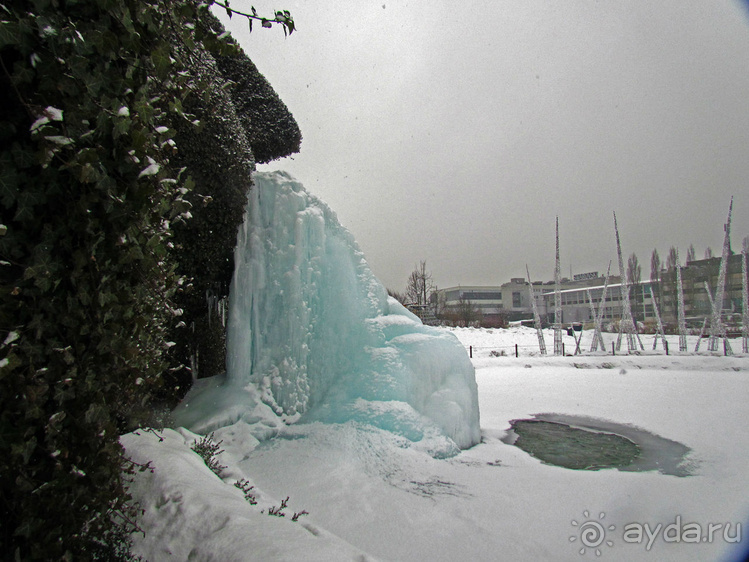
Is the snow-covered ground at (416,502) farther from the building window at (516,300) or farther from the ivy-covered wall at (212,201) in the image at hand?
the building window at (516,300)

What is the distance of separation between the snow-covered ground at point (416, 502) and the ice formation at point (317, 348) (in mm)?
339

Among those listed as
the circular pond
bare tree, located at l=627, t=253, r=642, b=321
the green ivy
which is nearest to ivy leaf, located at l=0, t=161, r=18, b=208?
the green ivy

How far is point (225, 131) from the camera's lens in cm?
517

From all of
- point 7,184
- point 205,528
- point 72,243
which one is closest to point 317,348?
point 205,528

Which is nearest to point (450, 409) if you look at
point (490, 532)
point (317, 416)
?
point (317, 416)

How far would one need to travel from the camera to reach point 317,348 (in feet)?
17.4

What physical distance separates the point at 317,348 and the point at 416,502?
97.3 inches

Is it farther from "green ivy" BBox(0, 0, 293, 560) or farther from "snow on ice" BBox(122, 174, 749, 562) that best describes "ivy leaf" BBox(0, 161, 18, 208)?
"snow on ice" BBox(122, 174, 749, 562)

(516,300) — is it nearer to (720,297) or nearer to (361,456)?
(720,297)

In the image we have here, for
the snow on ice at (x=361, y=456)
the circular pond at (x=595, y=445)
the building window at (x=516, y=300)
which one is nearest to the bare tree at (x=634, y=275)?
the snow on ice at (x=361, y=456)

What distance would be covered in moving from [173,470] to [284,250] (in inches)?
145

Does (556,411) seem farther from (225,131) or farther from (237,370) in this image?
(225,131)

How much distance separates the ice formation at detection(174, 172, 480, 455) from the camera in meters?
4.82

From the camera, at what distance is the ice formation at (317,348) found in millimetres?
4820
